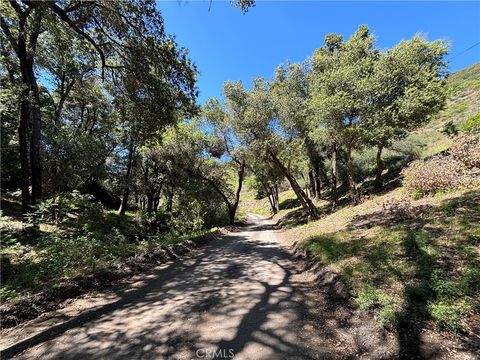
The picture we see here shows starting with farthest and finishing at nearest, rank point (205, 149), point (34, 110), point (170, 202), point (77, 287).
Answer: point (170, 202) < point (205, 149) < point (34, 110) < point (77, 287)

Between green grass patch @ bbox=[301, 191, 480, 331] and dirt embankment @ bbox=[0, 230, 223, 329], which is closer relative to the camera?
green grass patch @ bbox=[301, 191, 480, 331]

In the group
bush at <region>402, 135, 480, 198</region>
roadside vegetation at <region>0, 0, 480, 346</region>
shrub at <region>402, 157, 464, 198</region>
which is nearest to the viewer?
roadside vegetation at <region>0, 0, 480, 346</region>

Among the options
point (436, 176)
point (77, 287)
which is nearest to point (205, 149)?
point (436, 176)

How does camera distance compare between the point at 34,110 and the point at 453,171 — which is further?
the point at 34,110

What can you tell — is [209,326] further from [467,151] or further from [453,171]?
[467,151]

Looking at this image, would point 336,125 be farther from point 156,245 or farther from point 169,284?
point 169,284

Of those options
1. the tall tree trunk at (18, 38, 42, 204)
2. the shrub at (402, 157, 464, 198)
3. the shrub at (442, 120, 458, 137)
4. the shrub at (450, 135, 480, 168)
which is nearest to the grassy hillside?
the shrub at (402, 157, 464, 198)

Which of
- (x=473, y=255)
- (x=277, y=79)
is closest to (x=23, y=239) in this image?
(x=473, y=255)

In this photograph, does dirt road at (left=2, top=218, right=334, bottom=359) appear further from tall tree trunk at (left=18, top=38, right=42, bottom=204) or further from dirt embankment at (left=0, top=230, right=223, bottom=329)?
tall tree trunk at (left=18, top=38, right=42, bottom=204)

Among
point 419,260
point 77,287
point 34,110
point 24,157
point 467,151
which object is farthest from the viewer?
point 34,110

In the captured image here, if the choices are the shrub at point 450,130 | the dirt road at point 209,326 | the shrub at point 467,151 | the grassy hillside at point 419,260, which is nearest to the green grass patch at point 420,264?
the grassy hillside at point 419,260

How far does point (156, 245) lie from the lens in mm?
10469

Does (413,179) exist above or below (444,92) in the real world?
below

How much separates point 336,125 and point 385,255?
33.5 feet
